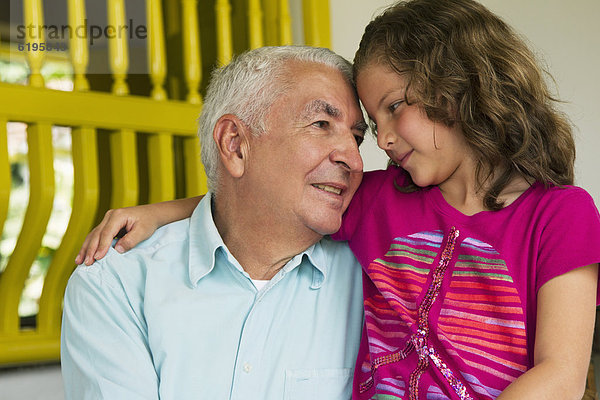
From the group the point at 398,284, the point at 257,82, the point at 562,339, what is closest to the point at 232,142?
the point at 257,82

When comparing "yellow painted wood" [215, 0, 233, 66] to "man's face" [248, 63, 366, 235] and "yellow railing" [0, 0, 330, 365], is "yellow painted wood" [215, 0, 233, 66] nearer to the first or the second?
"yellow railing" [0, 0, 330, 365]

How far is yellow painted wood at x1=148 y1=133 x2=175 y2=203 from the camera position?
2.21m

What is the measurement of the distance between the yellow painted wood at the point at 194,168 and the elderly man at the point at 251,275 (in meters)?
0.62

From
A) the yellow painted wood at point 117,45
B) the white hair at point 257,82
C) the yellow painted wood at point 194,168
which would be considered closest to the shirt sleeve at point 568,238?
the white hair at point 257,82

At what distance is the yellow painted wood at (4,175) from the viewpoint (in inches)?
74.0

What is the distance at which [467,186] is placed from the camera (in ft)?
4.48

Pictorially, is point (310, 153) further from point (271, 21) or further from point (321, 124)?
point (271, 21)

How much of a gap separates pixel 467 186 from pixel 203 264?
0.57 m

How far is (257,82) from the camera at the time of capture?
1.57 m

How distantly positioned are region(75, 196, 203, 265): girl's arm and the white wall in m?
Result: 1.78

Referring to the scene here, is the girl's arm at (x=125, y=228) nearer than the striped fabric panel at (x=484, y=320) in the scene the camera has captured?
No

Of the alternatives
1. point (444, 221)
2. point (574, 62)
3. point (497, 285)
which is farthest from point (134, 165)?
point (574, 62)

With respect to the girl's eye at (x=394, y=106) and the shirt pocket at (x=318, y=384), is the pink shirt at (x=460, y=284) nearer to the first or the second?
the shirt pocket at (x=318, y=384)

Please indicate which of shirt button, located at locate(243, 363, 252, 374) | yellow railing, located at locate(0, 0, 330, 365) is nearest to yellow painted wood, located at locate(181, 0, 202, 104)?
yellow railing, located at locate(0, 0, 330, 365)
